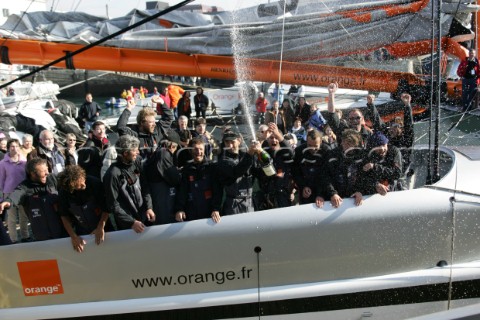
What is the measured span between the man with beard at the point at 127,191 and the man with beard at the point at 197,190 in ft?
0.80

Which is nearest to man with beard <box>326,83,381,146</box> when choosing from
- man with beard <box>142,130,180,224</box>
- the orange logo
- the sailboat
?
the sailboat

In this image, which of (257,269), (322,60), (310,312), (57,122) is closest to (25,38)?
(57,122)

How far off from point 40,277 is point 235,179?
1567 millimetres

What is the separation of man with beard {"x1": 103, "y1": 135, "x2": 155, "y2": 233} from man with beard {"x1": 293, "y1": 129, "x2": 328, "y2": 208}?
3.62 feet

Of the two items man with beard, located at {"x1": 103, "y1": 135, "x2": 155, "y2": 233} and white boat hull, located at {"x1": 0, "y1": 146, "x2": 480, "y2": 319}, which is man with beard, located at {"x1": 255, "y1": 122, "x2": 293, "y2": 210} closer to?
white boat hull, located at {"x1": 0, "y1": 146, "x2": 480, "y2": 319}

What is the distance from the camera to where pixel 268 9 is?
5648mm

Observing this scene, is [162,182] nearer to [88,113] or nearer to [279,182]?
[279,182]

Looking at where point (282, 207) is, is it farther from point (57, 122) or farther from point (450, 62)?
point (57, 122)

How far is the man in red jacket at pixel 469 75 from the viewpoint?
220 inches

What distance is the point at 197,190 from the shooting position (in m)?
3.63

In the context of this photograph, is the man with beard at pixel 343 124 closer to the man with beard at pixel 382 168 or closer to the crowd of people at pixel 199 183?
the crowd of people at pixel 199 183

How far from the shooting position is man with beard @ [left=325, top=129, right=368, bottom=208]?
11.5ft

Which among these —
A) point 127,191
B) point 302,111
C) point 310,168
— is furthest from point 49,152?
point 302,111

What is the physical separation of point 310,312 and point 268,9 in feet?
11.7
